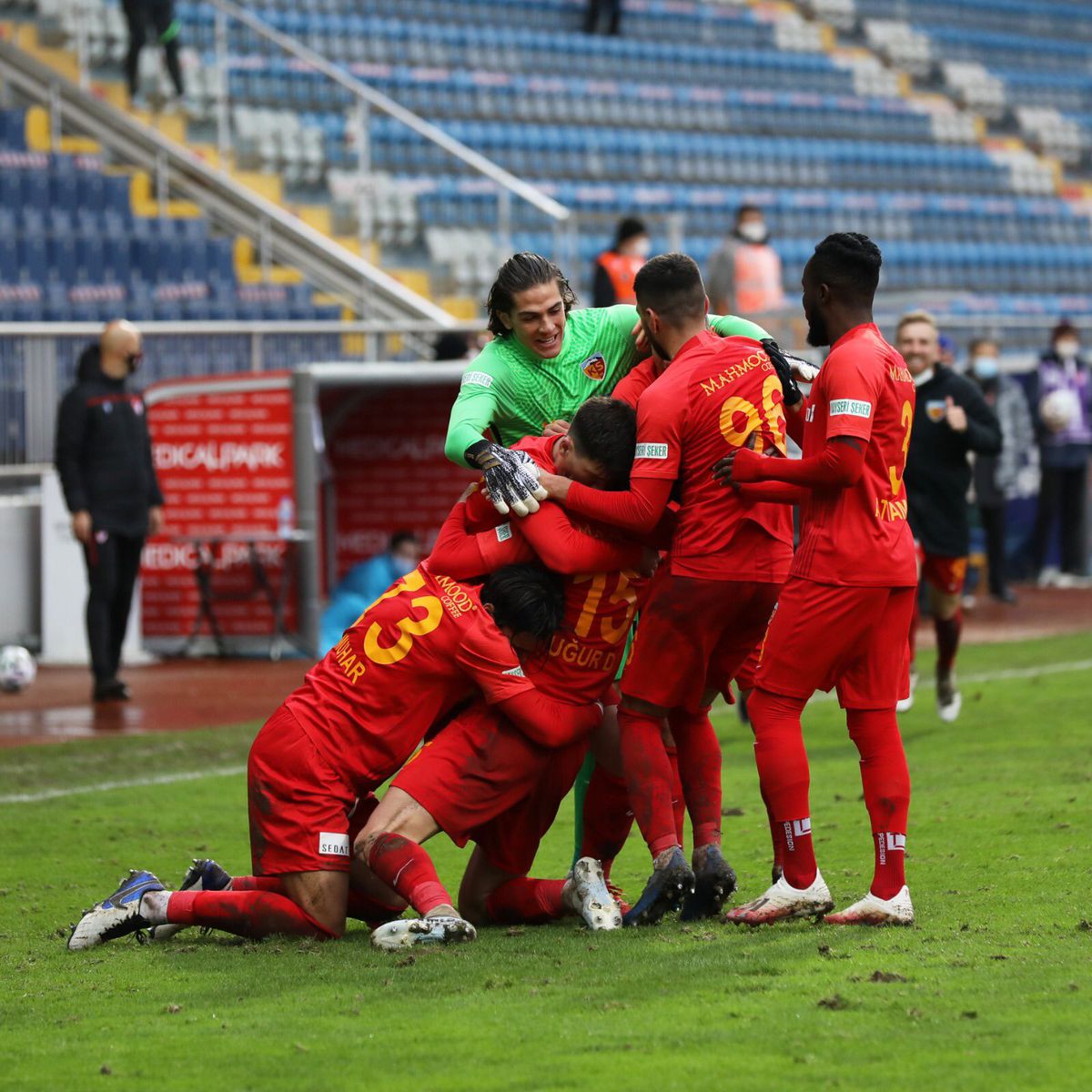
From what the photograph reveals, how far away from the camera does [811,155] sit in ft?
75.9

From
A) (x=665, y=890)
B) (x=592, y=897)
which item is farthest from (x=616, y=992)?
(x=592, y=897)

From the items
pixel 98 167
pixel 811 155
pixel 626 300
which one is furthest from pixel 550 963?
pixel 811 155

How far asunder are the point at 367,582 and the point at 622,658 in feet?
26.3

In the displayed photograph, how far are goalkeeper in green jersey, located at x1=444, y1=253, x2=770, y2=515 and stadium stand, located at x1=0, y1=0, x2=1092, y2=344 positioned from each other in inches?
385

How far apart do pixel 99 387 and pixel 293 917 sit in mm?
6590

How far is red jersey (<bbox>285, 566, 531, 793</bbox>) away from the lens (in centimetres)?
488

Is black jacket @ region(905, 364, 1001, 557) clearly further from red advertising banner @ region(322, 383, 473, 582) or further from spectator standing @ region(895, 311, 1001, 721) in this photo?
red advertising banner @ region(322, 383, 473, 582)

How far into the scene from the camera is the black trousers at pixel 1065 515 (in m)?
17.3

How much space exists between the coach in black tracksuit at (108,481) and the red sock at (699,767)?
239 inches

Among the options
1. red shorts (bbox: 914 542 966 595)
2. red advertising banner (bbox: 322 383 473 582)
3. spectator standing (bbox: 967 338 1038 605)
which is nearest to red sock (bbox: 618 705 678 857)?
red shorts (bbox: 914 542 966 595)

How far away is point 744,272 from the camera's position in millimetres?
14133

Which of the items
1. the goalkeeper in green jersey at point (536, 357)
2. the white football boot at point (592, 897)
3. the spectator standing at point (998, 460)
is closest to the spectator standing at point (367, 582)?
the spectator standing at point (998, 460)

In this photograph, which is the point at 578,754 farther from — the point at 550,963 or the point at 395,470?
the point at 395,470

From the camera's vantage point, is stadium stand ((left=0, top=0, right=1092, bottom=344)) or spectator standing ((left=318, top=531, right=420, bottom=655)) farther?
stadium stand ((left=0, top=0, right=1092, bottom=344))
